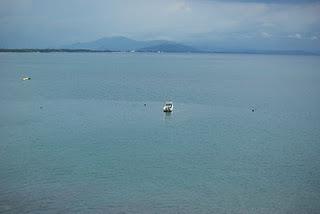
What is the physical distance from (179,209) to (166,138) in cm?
1618

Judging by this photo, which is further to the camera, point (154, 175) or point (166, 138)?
point (166, 138)

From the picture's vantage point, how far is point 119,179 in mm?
28375

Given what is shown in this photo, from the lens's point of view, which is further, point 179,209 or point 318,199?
point 318,199

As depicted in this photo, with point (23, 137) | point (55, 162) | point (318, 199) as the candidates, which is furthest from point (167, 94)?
point (318, 199)

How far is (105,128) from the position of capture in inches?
1694

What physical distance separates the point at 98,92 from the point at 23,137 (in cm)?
3492

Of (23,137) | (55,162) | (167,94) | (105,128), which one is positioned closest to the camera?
(55,162)

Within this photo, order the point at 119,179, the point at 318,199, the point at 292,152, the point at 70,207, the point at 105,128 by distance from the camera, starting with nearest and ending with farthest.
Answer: the point at 70,207
the point at 318,199
the point at 119,179
the point at 292,152
the point at 105,128

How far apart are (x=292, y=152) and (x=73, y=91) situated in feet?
154

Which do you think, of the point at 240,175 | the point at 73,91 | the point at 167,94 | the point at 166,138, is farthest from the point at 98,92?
the point at 240,175

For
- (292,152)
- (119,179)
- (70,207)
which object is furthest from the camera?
(292,152)

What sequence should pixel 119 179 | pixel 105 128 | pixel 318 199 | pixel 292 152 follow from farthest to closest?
1. pixel 105 128
2. pixel 292 152
3. pixel 119 179
4. pixel 318 199

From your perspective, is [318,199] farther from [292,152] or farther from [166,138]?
[166,138]

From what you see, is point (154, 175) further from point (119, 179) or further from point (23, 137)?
point (23, 137)
